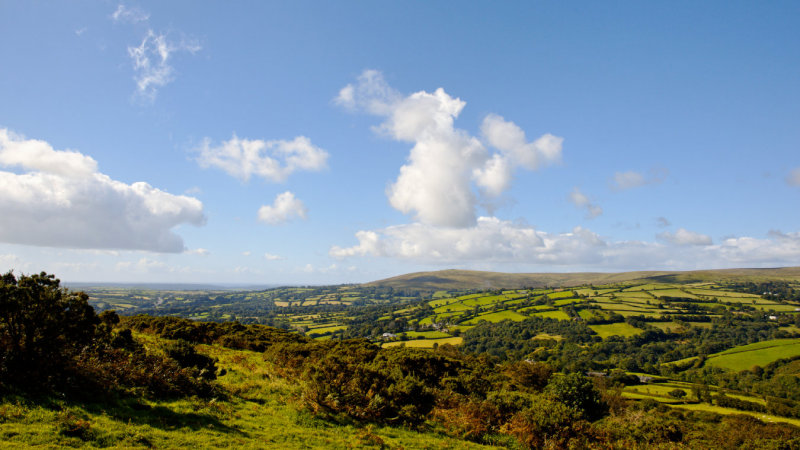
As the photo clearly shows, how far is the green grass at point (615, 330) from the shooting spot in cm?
11595

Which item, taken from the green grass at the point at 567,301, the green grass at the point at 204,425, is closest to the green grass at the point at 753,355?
the green grass at the point at 567,301

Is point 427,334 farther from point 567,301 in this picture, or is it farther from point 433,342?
point 567,301

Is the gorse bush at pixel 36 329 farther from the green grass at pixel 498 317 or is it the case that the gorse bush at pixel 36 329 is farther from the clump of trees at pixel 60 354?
the green grass at pixel 498 317

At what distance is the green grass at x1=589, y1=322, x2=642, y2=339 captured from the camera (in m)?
116

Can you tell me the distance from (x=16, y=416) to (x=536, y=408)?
71.9 ft

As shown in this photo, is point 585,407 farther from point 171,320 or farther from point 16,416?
point 171,320

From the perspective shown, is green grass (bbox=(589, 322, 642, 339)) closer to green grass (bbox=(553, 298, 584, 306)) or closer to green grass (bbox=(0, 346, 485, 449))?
green grass (bbox=(553, 298, 584, 306))

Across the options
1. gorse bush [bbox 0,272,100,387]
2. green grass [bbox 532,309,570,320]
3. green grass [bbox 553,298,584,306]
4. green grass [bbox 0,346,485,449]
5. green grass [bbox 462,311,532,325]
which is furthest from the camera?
green grass [bbox 553,298,584,306]

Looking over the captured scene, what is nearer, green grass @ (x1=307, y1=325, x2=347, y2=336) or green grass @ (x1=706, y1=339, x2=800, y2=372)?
green grass @ (x1=706, y1=339, x2=800, y2=372)

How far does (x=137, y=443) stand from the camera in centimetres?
1086

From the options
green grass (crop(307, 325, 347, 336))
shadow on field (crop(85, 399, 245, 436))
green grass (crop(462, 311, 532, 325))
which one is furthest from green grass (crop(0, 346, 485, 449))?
green grass (crop(462, 311, 532, 325))

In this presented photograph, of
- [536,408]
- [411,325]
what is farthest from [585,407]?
[411,325]

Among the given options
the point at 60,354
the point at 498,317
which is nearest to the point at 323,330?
the point at 498,317

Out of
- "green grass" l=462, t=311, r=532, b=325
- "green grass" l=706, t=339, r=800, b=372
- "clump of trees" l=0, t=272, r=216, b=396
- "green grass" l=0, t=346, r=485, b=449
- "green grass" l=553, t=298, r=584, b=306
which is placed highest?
"clump of trees" l=0, t=272, r=216, b=396
